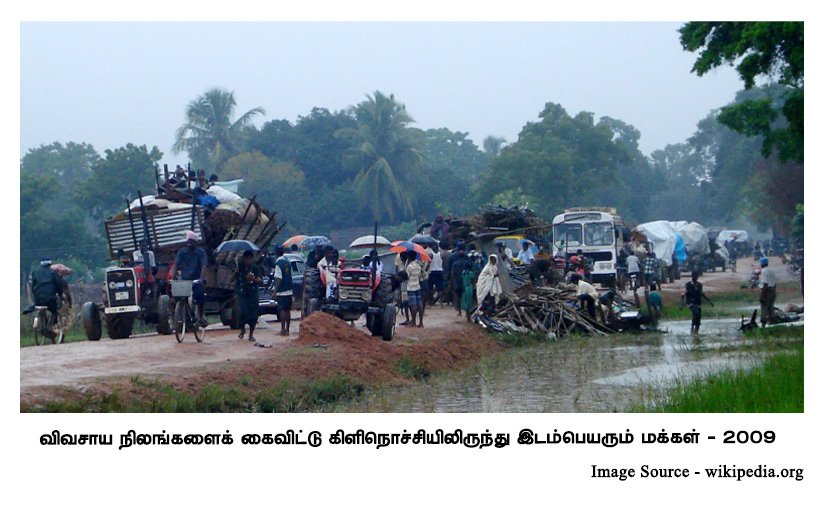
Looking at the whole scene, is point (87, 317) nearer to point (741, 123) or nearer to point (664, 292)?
point (741, 123)

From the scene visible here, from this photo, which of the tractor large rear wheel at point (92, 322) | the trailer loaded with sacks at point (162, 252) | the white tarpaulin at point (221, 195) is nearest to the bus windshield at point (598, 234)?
the trailer loaded with sacks at point (162, 252)

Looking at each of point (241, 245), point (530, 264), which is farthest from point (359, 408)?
point (530, 264)

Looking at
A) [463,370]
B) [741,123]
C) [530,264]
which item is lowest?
[463,370]

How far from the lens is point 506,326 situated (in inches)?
768

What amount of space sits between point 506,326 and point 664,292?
1321cm

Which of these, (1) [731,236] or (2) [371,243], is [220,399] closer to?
(2) [371,243]

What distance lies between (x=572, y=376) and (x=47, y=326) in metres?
9.46

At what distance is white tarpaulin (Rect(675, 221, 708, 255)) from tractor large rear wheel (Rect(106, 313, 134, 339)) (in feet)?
111

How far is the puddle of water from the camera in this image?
1168 cm

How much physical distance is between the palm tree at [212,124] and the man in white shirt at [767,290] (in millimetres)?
45566

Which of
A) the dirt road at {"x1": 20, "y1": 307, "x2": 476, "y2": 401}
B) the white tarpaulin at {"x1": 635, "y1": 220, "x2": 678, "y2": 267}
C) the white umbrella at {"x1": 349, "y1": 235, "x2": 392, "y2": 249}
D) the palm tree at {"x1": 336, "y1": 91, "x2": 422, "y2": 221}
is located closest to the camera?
the dirt road at {"x1": 20, "y1": 307, "x2": 476, "y2": 401}

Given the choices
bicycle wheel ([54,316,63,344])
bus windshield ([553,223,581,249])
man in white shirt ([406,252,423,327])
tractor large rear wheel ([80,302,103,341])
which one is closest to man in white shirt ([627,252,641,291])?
bus windshield ([553,223,581,249])

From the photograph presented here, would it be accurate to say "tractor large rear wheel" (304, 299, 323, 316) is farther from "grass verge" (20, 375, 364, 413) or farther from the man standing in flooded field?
the man standing in flooded field

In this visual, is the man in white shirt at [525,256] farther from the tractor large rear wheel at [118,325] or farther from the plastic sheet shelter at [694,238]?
the plastic sheet shelter at [694,238]
